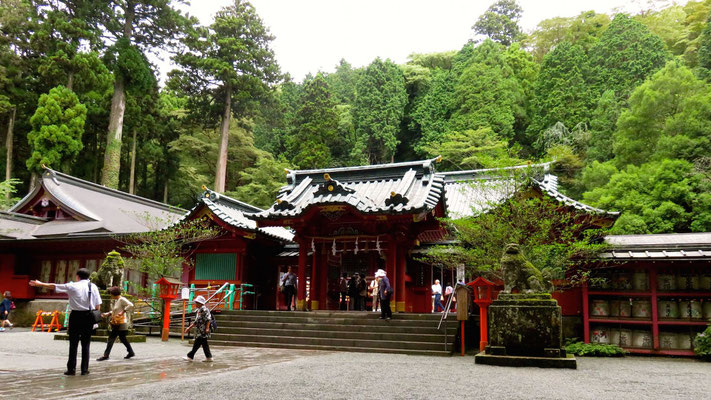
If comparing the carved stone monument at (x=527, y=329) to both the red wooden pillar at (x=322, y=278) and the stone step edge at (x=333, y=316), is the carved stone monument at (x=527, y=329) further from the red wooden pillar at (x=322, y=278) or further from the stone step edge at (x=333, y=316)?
the red wooden pillar at (x=322, y=278)

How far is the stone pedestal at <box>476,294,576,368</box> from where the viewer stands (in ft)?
29.7

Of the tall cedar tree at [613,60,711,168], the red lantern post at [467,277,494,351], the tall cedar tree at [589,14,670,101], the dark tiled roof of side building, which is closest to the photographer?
the red lantern post at [467,277,494,351]

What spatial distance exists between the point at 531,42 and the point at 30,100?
43.7m

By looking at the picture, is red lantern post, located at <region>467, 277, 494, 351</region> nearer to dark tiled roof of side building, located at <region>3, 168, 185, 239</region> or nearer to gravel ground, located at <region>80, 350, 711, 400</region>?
gravel ground, located at <region>80, 350, 711, 400</region>

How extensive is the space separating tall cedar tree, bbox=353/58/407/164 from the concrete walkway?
2973 centimetres

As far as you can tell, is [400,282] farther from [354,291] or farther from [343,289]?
[343,289]

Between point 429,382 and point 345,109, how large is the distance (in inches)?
1593

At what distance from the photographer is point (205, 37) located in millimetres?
37656

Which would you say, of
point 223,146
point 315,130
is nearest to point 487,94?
point 315,130

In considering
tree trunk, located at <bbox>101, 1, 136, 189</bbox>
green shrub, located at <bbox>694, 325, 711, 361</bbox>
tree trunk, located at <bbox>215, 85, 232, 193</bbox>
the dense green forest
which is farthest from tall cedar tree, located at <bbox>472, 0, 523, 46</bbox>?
green shrub, located at <bbox>694, 325, 711, 361</bbox>

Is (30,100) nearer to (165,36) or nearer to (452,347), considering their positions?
(165,36)

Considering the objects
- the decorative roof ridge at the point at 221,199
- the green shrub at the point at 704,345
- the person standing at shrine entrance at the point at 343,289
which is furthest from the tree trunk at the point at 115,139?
the green shrub at the point at 704,345

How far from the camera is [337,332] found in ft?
45.3

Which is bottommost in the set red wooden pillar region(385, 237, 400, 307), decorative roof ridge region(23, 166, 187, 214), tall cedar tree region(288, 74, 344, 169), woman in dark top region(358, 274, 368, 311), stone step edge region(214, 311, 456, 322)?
stone step edge region(214, 311, 456, 322)
